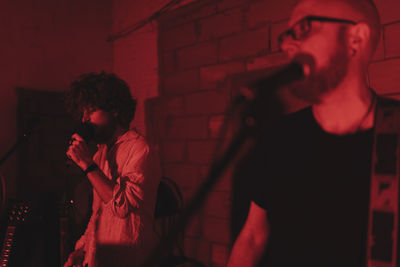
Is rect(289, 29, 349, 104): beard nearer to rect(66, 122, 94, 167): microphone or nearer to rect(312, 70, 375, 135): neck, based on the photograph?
rect(312, 70, 375, 135): neck

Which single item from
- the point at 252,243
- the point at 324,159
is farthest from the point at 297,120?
the point at 252,243

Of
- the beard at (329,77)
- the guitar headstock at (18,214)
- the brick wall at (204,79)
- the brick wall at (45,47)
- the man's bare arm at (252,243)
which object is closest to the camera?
the beard at (329,77)

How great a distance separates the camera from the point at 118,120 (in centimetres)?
189

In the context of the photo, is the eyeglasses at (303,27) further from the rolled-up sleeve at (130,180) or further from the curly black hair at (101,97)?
the curly black hair at (101,97)

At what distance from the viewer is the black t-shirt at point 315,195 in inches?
35.2

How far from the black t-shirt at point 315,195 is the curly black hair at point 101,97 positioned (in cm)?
105

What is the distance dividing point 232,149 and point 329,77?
1.51 feet

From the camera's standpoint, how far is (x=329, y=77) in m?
0.86

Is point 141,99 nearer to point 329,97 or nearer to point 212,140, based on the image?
point 212,140

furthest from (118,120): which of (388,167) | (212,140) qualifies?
(388,167)

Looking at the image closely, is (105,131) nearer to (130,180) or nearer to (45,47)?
(130,180)

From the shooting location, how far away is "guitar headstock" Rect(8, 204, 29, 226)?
1.91m

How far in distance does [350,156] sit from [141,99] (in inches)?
97.6

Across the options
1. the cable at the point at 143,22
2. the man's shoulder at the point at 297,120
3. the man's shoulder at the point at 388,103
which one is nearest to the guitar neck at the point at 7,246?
the man's shoulder at the point at 297,120
